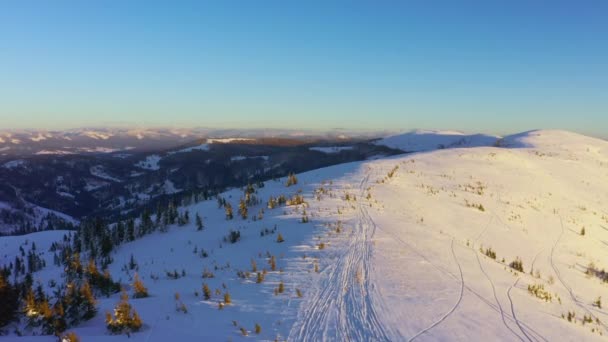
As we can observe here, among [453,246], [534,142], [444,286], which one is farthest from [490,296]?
[534,142]

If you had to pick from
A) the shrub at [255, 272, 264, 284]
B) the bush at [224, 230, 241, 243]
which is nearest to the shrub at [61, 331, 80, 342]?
the shrub at [255, 272, 264, 284]

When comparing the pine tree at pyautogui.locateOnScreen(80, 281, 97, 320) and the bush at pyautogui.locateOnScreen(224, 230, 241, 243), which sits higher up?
the pine tree at pyautogui.locateOnScreen(80, 281, 97, 320)

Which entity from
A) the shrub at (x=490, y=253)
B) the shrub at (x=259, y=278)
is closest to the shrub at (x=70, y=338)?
the shrub at (x=259, y=278)

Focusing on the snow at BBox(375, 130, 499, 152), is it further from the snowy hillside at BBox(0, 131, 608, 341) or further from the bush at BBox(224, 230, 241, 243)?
the bush at BBox(224, 230, 241, 243)

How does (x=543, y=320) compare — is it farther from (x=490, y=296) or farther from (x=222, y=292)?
(x=222, y=292)

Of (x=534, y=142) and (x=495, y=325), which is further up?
(x=534, y=142)

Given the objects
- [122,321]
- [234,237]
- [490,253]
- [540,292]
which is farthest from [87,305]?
[490,253]

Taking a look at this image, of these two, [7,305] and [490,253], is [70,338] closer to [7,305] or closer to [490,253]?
[7,305]
